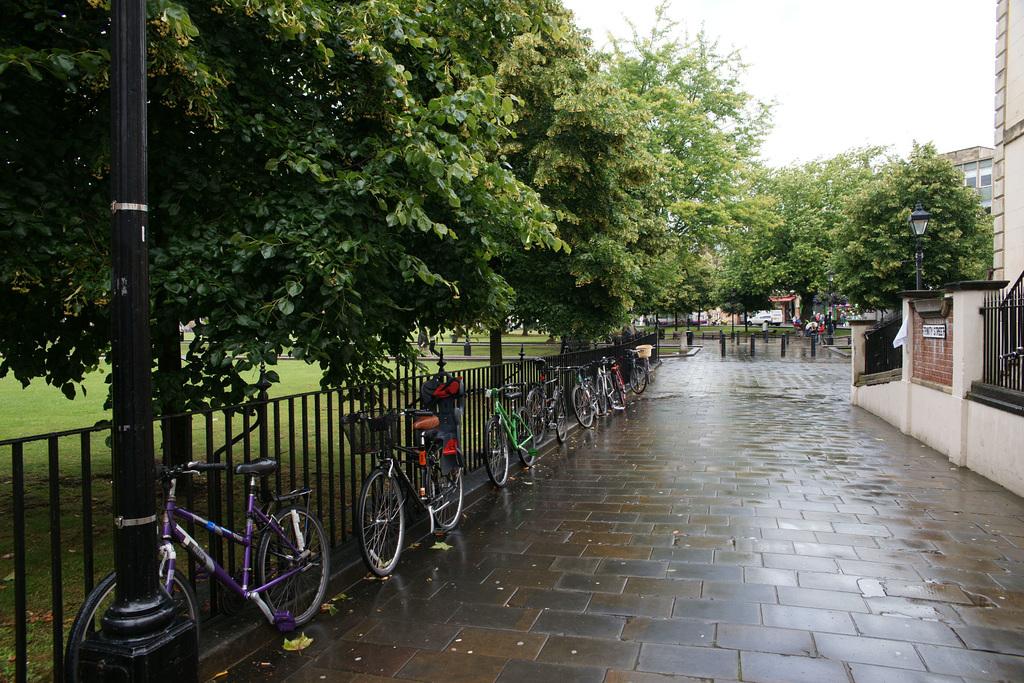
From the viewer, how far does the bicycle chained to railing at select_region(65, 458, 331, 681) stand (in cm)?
327

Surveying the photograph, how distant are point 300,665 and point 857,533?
4437mm

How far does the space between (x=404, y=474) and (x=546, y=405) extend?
473cm

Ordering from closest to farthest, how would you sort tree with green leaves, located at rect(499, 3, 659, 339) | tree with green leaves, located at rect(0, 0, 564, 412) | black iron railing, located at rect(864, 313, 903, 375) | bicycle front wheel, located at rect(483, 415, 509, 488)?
tree with green leaves, located at rect(0, 0, 564, 412), bicycle front wheel, located at rect(483, 415, 509, 488), tree with green leaves, located at rect(499, 3, 659, 339), black iron railing, located at rect(864, 313, 903, 375)

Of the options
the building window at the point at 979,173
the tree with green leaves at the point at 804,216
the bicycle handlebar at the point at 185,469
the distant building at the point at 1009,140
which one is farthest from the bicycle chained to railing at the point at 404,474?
the building window at the point at 979,173

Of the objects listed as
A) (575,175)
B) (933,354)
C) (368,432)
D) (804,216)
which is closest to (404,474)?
(368,432)

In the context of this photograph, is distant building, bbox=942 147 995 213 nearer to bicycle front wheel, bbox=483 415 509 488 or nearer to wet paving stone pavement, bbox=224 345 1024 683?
wet paving stone pavement, bbox=224 345 1024 683

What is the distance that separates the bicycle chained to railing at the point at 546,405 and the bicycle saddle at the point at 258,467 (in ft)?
16.9

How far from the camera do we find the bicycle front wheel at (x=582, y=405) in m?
11.4

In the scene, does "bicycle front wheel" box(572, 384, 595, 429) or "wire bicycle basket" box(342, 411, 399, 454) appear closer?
"wire bicycle basket" box(342, 411, 399, 454)

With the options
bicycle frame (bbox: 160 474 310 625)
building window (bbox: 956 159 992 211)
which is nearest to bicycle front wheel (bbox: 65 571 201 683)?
bicycle frame (bbox: 160 474 310 625)

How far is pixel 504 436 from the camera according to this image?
754 centimetres

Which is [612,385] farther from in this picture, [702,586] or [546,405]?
[702,586]

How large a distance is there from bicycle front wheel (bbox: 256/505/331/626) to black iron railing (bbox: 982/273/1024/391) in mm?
7032

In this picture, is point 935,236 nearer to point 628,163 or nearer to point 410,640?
point 628,163
